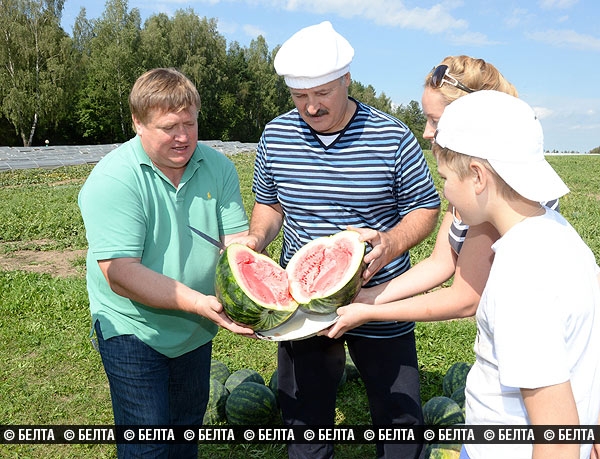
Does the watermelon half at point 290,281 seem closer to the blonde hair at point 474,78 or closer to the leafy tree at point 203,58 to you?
the blonde hair at point 474,78

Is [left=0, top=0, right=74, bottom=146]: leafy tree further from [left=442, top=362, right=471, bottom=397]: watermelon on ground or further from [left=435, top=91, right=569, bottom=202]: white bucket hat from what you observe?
[left=435, top=91, right=569, bottom=202]: white bucket hat

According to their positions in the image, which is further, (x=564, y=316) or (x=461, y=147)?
(x=461, y=147)

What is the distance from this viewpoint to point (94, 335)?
3.09 metres

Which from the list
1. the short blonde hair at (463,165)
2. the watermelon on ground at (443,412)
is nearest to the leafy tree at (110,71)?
the watermelon on ground at (443,412)

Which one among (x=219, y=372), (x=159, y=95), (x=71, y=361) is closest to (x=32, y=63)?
(x=71, y=361)

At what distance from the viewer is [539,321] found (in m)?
1.60

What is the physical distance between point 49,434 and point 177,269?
2391 mm

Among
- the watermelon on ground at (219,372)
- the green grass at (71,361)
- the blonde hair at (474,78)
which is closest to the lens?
the blonde hair at (474,78)

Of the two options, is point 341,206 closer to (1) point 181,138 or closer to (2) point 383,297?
(2) point 383,297

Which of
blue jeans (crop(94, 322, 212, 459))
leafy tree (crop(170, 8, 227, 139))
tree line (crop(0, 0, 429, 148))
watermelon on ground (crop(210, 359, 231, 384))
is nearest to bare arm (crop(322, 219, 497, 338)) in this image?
blue jeans (crop(94, 322, 212, 459))

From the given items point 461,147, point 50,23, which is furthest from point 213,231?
point 50,23

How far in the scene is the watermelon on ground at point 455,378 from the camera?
4414 mm

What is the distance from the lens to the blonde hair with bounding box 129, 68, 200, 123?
2701 mm

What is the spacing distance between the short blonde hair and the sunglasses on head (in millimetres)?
743
